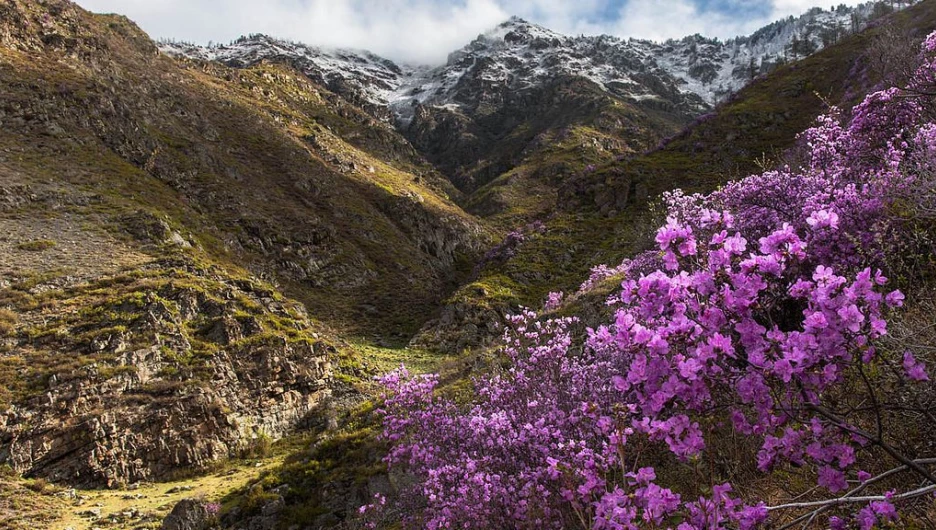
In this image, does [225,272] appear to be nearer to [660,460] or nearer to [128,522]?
[128,522]

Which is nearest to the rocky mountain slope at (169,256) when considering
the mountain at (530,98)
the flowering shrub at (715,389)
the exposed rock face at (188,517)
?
the exposed rock face at (188,517)

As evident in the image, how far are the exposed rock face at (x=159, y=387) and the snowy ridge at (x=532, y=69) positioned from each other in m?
137

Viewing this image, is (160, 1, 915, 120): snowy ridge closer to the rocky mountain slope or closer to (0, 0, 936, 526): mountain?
(0, 0, 936, 526): mountain

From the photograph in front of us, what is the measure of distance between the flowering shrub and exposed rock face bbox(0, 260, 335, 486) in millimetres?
14514

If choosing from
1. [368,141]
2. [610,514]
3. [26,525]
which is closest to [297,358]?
[26,525]

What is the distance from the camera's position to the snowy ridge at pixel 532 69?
15175 centimetres

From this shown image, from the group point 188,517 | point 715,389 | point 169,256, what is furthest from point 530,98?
point 715,389

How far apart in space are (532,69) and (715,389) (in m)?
177

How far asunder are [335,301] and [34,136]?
27.8 metres

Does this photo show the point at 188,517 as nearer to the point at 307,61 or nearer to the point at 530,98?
the point at 530,98

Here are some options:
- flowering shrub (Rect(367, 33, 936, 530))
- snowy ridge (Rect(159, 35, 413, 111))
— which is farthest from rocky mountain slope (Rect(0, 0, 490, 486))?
snowy ridge (Rect(159, 35, 413, 111))

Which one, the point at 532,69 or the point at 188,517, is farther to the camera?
the point at 532,69

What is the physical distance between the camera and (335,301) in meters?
45.3

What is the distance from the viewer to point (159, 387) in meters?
18.8
